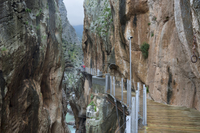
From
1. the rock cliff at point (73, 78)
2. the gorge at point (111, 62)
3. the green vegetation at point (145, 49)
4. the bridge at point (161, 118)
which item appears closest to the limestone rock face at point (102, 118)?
the gorge at point (111, 62)

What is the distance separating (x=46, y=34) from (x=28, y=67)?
17.2 feet

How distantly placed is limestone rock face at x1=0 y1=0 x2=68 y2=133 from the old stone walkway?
371 inches

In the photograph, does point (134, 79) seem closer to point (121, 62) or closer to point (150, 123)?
point (121, 62)

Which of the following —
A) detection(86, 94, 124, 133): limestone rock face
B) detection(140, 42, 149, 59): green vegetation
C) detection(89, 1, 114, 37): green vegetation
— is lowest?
detection(86, 94, 124, 133): limestone rock face

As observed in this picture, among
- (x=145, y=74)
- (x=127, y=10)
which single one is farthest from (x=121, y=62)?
(x=127, y=10)

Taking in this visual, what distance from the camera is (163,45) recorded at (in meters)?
10.4

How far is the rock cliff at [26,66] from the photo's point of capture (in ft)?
35.1

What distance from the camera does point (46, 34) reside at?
17219mm

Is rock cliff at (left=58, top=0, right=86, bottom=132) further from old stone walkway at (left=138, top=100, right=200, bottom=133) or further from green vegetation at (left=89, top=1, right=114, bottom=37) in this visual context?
old stone walkway at (left=138, top=100, right=200, bottom=133)

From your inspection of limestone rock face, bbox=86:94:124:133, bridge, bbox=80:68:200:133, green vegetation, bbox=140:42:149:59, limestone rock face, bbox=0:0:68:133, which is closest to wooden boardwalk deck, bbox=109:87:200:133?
bridge, bbox=80:68:200:133

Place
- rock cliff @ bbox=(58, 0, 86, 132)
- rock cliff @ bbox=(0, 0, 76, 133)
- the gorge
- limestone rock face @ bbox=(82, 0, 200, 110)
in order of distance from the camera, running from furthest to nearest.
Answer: rock cliff @ bbox=(58, 0, 86, 132) → rock cliff @ bbox=(0, 0, 76, 133) → the gorge → limestone rock face @ bbox=(82, 0, 200, 110)

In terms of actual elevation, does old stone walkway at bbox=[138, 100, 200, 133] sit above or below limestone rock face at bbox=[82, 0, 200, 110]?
below

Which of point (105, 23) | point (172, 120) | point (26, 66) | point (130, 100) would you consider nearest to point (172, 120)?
point (172, 120)

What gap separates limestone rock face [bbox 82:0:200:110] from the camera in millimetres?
6887
